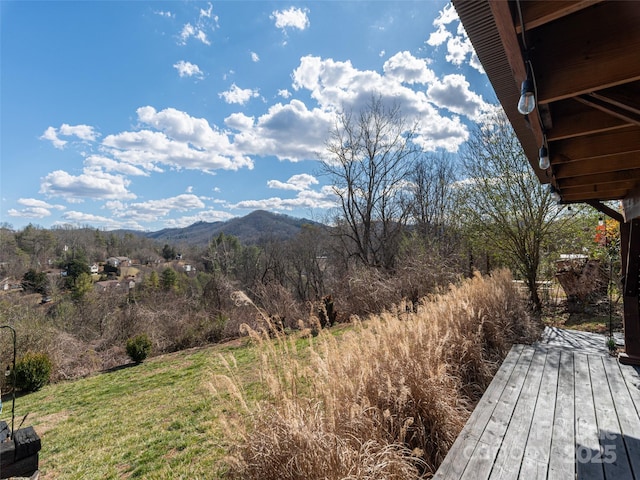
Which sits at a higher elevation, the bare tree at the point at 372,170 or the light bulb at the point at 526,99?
the bare tree at the point at 372,170

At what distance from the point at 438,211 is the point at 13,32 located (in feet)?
51.1

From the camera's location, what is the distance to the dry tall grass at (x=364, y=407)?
6.08 feet

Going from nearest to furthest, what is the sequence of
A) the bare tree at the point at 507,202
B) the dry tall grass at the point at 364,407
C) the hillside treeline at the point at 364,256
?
the dry tall grass at the point at 364,407 < the bare tree at the point at 507,202 < the hillside treeline at the point at 364,256

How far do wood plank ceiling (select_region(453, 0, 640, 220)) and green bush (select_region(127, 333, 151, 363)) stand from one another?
10135mm

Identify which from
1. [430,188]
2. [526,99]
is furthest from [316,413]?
[430,188]

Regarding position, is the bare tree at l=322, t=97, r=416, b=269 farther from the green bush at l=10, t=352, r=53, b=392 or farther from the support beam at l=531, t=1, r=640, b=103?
the support beam at l=531, t=1, r=640, b=103

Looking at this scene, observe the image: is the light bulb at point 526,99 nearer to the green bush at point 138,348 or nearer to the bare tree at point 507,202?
the bare tree at point 507,202

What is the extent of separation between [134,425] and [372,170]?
13.3 m

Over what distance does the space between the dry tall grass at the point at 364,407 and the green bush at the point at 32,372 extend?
815 cm

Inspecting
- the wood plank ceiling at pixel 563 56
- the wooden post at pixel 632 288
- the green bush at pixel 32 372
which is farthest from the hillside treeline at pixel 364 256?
the wooden post at pixel 632 288

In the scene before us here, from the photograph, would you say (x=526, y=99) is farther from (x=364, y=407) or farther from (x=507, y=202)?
(x=507, y=202)

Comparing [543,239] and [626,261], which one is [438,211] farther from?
[626,261]

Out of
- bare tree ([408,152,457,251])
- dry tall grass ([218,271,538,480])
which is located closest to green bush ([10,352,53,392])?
dry tall grass ([218,271,538,480])

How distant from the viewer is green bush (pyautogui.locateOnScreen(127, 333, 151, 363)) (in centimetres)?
878
